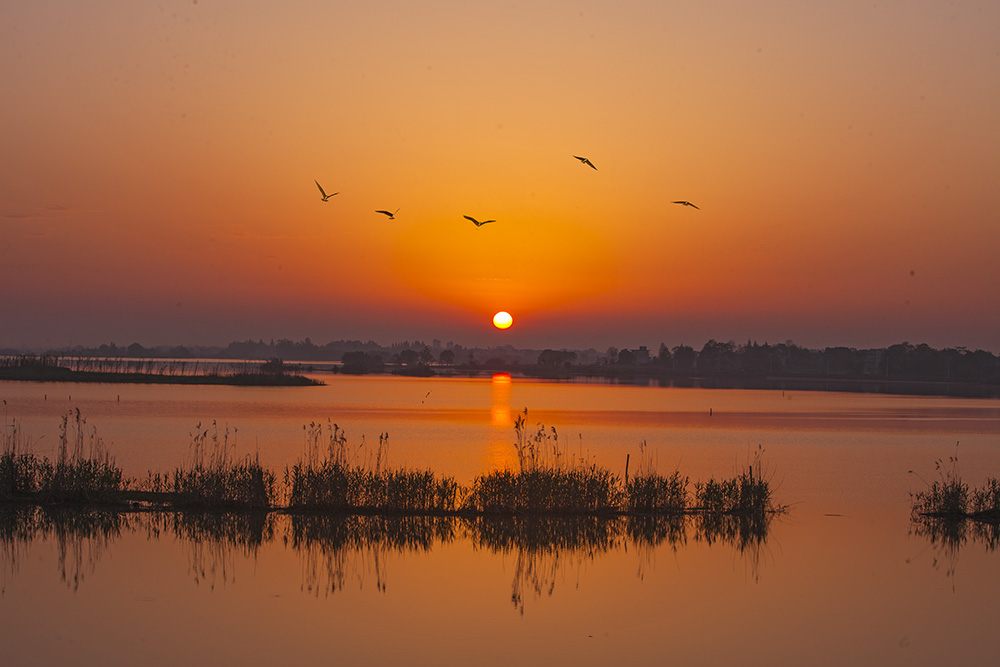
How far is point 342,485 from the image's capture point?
60.7 feet

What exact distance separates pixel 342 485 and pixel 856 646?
1033 cm

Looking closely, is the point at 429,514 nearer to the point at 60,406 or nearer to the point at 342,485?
the point at 342,485

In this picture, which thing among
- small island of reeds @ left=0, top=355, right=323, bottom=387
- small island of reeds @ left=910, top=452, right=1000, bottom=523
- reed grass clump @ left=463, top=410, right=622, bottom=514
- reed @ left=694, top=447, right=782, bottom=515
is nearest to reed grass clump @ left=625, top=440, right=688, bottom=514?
reed grass clump @ left=463, top=410, right=622, bottom=514

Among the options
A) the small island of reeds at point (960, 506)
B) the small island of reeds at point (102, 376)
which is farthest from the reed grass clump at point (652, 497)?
the small island of reeds at point (102, 376)

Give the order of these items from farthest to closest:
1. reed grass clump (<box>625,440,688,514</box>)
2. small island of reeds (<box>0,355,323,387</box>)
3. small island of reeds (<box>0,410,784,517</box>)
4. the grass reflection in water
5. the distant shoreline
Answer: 1. small island of reeds (<box>0,355,323,387</box>)
2. the distant shoreline
3. reed grass clump (<box>625,440,688,514</box>)
4. small island of reeds (<box>0,410,784,517</box>)
5. the grass reflection in water

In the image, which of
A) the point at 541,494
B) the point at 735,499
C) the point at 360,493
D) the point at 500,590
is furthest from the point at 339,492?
the point at 735,499

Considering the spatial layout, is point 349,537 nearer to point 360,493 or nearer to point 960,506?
point 360,493

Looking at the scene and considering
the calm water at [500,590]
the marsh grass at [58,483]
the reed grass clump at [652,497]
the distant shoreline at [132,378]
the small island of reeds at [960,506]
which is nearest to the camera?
the calm water at [500,590]

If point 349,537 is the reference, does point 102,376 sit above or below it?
above

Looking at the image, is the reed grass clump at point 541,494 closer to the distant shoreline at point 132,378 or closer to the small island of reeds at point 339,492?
the small island of reeds at point 339,492

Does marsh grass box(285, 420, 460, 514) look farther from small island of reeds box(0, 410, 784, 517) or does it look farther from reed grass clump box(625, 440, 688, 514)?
reed grass clump box(625, 440, 688, 514)

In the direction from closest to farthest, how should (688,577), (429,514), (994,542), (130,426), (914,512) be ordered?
(688,577) → (994,542) → (429,514) → (914,512) → (130,426)

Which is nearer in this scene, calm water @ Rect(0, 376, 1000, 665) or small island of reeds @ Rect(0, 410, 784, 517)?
calm water @ Rect(0, 376, 1000, 665)

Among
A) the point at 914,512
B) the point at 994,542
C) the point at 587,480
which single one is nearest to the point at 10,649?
the point at 587,480
